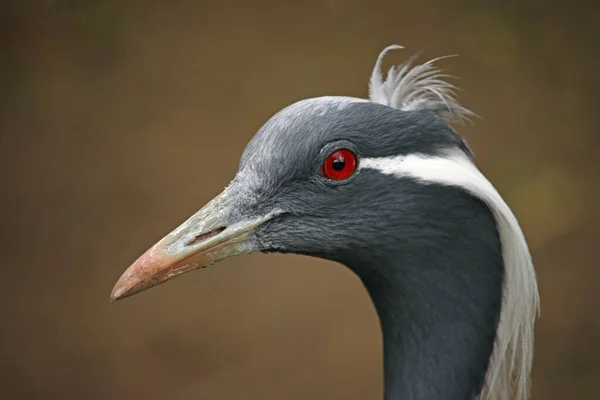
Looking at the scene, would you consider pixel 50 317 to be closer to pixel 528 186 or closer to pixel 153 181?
A: pixel 153 181

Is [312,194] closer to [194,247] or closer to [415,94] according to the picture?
[194,247]

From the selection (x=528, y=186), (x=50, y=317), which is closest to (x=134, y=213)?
(x=50, y=317)

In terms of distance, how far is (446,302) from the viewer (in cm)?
245

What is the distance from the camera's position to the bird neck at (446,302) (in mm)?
2436

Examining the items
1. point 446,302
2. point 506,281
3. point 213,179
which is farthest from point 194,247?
point 213,179

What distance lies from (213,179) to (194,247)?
3314mm

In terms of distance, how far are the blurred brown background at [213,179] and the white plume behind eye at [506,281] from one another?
9.64 ft

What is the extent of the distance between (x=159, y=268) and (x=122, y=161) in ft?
11.3

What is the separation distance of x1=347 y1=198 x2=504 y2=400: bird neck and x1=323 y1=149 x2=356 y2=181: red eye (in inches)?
10.8

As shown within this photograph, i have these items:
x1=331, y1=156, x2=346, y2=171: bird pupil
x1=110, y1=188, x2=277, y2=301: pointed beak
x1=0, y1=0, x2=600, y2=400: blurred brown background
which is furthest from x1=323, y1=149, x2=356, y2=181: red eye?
x1=0, y1=0, x2=600, y2=400: blurred brown background

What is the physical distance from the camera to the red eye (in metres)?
2.34

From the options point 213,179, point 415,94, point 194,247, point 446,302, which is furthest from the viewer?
point 213,179

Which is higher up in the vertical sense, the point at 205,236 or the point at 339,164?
the point at 339,164

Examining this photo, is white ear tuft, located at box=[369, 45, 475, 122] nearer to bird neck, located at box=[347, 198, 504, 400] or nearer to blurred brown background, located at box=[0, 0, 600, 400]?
bird neck, located at box=[347, 198, 504, 400]
